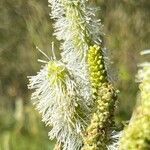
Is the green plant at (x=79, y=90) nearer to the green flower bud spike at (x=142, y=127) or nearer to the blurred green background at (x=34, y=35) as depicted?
the green flower bud spike at (x=142, y=127)

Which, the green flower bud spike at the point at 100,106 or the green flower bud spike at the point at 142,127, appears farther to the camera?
the green flower bud spike at the point at 100,106

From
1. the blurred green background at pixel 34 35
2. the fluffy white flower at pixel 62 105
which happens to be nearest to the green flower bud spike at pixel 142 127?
the fluffy white flower at pixel 62 105

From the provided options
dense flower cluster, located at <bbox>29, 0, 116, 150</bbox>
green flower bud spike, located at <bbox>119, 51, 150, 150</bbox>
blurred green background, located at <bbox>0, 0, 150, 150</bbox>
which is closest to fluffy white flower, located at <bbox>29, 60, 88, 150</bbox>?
dense flower cluster, located at <bbox>29, 0, 116, 150</bbox>

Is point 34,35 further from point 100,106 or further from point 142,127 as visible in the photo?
point 142,127

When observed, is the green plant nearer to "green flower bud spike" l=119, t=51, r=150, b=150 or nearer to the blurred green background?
"green flower bud spike" l=119, t=51, r=150, b=150

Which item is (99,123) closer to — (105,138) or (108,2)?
(105,138)

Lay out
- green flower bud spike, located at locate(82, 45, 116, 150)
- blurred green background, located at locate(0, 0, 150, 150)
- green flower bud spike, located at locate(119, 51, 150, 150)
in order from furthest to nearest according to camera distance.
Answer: blurred green background, located at locate(0, 0, 150, 150), green flower bud spike, located at locate(82, 45, 116, 150), green flower bud spike, located at locate(119, 51, 150, 150)

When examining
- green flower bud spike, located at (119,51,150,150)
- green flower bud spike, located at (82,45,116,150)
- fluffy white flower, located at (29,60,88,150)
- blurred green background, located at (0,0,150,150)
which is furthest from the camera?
blurred green background, located at (0,0,150,150)

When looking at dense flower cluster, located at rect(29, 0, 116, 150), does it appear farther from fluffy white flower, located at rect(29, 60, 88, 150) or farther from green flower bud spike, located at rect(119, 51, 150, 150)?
green flower bud spike, located at rect(119, 51, 150, 150)

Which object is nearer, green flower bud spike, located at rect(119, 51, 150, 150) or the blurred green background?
green flower bud spike, located at rect(119, 51, 150, 150)

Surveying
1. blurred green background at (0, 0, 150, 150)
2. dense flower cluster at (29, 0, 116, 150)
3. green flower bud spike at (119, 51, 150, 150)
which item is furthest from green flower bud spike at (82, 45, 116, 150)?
blurred green background at (0, 0, 150, 150)
